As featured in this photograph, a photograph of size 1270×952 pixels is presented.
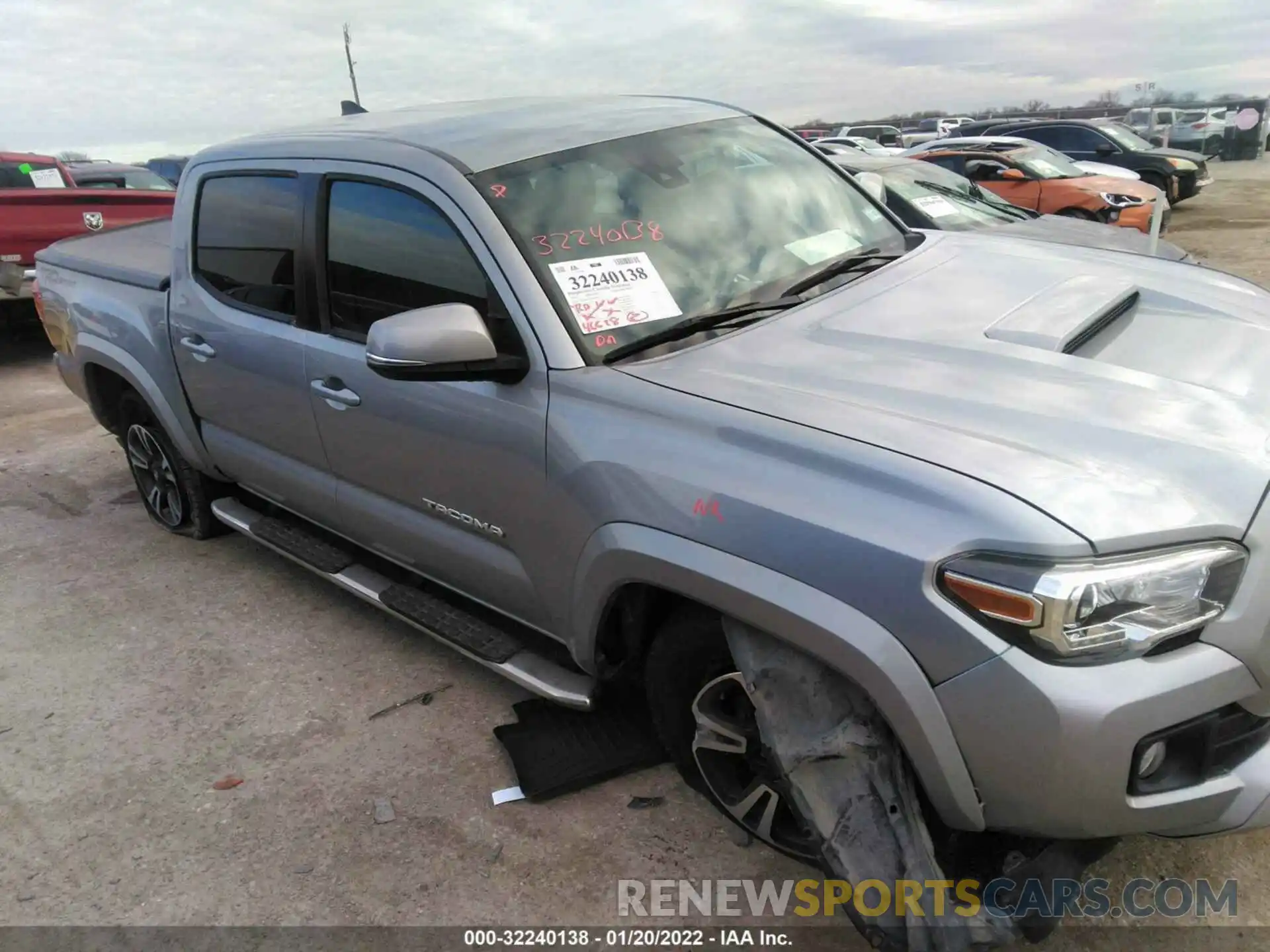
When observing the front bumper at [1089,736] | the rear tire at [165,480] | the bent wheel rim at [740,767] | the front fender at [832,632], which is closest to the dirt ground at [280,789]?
the bent wheel rim at [740,767]

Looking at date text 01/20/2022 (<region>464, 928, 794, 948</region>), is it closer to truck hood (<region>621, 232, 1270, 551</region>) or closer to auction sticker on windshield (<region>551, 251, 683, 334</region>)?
truck hood (<region>621, 232, 1270, 551</region>)

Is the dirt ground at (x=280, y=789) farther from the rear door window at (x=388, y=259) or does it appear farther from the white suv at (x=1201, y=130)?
the white suv at (x=1201, y=130)

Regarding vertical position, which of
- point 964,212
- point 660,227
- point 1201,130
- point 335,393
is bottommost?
point 1201,130

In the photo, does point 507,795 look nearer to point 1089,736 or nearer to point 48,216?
point 1089,736

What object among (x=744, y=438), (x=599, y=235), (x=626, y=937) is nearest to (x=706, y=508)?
(x=744, y=438)

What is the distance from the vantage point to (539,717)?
3.11m

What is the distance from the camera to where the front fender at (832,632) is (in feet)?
5.89

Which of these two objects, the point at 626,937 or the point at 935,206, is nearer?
the point at 626,937

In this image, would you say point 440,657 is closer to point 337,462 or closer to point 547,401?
point 337,462

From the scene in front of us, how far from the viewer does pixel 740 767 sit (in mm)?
2520

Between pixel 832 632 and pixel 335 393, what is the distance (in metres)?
1.94

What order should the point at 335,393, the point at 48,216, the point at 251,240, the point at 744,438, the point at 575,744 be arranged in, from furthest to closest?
1. the point at 48,216
2. the point at 251,240
3. the point at 335,393
4. the point at 575,744
5. the point at 744,438

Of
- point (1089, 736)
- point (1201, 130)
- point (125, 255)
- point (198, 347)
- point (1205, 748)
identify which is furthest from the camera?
point (1201, 130)

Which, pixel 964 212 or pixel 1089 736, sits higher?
pixel 1089 736
